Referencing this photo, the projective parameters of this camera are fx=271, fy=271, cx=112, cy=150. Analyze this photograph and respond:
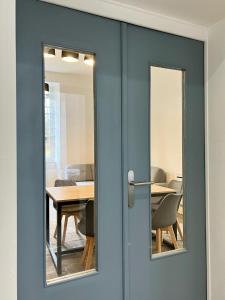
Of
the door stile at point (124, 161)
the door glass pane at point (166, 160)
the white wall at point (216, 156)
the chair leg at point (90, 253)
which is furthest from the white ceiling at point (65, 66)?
the chair leg at point (90, 253)

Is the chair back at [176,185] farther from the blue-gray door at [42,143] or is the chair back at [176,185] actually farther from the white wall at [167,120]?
the blue-gray door at [42,143]

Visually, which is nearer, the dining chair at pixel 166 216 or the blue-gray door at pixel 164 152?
the blue-gray door at pixel 164 152

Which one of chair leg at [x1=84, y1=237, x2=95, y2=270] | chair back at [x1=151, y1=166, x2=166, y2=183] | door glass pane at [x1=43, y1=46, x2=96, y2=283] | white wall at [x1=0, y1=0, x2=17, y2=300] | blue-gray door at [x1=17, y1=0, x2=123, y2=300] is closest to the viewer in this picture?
white wall at [x1=0, y1=0, x2=17, y2=300]

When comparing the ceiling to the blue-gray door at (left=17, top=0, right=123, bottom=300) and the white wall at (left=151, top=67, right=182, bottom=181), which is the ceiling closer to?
the blue-gray door at (left=17, top=0, right=123, bottom=300)

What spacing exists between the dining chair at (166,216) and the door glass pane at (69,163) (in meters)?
0.47

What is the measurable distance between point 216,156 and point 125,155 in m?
0.71

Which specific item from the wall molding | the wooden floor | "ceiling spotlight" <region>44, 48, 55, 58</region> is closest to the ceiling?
the wall molding

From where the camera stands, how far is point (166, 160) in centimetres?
192

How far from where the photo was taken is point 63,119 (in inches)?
64.1

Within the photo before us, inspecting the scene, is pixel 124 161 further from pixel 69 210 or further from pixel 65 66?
pixel 65 66

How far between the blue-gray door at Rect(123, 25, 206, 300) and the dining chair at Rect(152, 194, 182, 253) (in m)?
0.07

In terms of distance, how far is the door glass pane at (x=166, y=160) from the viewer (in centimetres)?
187

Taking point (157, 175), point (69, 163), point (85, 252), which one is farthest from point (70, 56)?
point (85, 252)

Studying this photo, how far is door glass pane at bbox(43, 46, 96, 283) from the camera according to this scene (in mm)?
1566
